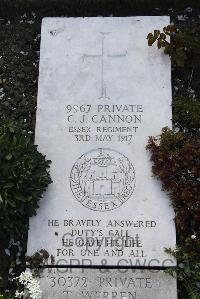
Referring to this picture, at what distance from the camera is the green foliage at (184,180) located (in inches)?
194

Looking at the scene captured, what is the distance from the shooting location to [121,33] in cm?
579

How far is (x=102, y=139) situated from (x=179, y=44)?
1.17 meters

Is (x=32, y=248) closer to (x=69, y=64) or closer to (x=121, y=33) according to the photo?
(x=69, y=64)

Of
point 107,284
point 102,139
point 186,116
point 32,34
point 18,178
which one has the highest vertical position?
point 32,34

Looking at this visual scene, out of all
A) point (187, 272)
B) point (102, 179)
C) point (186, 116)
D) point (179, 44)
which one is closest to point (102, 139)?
point (102, 179)

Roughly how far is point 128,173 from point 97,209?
0.42 metres

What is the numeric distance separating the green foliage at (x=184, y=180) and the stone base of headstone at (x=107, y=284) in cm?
14

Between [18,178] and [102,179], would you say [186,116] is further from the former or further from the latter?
[18,178]

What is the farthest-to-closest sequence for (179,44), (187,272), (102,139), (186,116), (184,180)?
(179,44)
(186,116)
(102,139)
(184,180)
(187,272)

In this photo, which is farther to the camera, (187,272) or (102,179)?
(102,179)

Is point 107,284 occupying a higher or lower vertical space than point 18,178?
lower

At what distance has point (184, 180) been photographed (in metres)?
5.22

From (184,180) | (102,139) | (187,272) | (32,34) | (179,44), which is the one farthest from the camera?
(32,34)

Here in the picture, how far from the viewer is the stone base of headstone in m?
4.86
